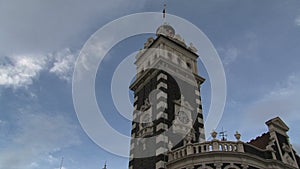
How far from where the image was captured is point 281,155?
26797mm

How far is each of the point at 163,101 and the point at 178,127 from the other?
10.0ft

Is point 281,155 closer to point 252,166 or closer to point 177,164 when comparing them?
point 252,166

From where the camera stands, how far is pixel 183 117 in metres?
30.3

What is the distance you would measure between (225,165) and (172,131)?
22.5 feet

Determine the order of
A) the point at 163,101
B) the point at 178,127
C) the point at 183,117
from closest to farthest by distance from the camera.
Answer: the point at 178,127, the point at 163,101, the point at 183,117

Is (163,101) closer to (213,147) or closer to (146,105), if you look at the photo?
(146,105)

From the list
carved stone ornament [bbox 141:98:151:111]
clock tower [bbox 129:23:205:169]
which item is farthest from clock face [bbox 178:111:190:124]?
carved stone ornament [bbox 141:98:151:111]

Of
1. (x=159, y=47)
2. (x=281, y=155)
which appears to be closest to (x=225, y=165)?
(x=281, y=155)

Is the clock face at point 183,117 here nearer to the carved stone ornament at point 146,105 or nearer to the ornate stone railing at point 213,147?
the carved stone ornament at point 146,105

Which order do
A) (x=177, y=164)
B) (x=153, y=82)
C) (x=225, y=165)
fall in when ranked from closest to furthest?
(x=225, y=165)
(x=177, y=164)
(x=153, y=82)

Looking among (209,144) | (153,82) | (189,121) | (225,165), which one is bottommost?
(225,165)

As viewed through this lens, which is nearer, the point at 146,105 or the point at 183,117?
the point at 183,117

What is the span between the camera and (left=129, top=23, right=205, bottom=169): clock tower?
27589mm

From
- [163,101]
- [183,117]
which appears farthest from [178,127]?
[163,101]
